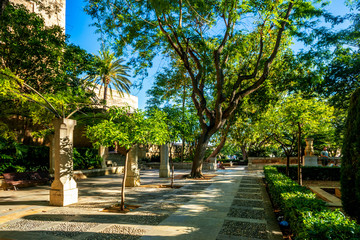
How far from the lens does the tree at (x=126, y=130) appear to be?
670 cm

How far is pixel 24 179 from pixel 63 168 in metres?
5.78

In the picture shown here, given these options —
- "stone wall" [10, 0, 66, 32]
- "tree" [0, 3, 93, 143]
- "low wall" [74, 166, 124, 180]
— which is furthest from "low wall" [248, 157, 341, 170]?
"stone wall" [10, 0, 66, 32]

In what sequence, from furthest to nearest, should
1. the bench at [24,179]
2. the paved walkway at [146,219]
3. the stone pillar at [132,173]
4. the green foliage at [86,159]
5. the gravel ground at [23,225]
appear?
the green foliage at [86,159] → the stone pillar at [132,173] → the bench at [24,179] → the gravel ground at [23,225] → the paved walkway at [146,219]

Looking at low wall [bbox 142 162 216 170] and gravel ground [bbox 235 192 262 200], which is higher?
gravel ground [bbox 235 192 262 200]

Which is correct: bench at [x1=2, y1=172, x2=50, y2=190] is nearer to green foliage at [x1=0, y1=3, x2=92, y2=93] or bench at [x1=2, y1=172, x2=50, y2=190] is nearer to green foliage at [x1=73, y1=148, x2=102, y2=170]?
green foliage at [x1=73, y1=148, x2=102, y2=170]

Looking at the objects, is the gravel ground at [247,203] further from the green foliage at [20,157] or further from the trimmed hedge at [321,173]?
the green foliage at [20,157]

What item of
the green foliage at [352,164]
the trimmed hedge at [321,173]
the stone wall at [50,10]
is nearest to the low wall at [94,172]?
the stone wall at [50,10]

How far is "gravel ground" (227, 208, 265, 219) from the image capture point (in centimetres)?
638

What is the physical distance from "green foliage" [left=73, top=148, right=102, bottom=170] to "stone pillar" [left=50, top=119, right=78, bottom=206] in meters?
9.28

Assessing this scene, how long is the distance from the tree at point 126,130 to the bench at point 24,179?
695 centimetres

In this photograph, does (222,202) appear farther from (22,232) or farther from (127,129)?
(22,232)

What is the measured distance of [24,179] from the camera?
38.8ft

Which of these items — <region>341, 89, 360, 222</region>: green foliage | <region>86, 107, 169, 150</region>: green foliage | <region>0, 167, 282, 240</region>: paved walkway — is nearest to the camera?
<region>0, 167, 282, 240</region>: paved walkway

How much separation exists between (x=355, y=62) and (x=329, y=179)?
860cm
